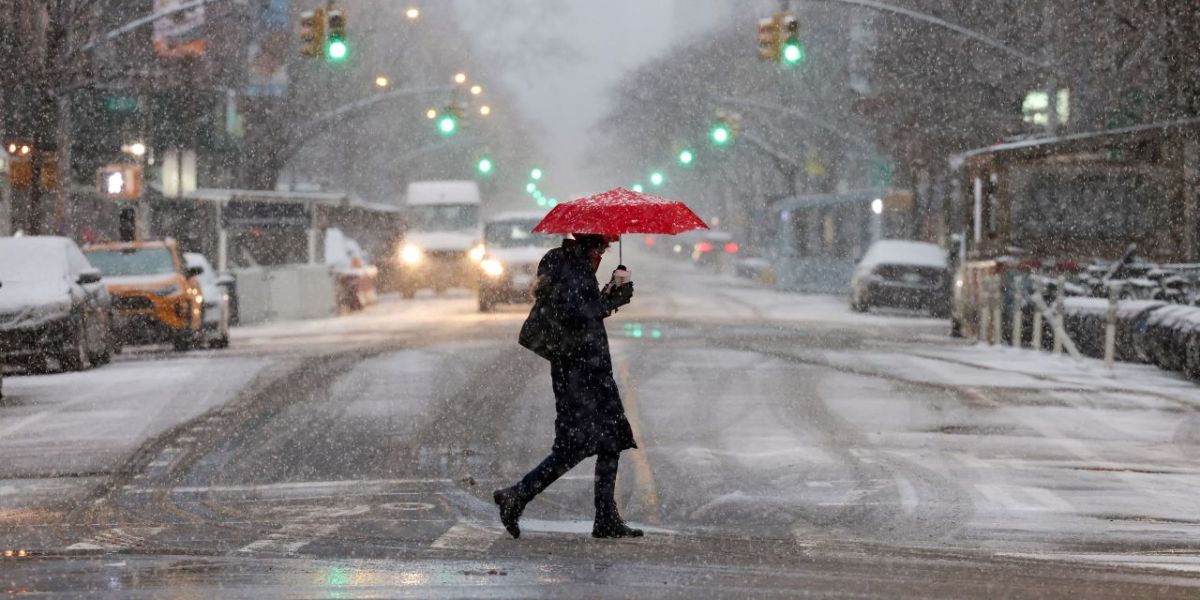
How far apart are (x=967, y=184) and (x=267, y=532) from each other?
901 inches

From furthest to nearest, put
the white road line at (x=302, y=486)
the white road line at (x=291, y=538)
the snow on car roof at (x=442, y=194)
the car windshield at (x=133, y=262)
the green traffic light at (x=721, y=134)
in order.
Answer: the snow on car roof at (x=442, y=194) < the green traffic light at (x=721, y=134) < the car windshield at (x=133, y=262) < the white road line at (x=302, y=486) < the white road line at (x=291, y=538)

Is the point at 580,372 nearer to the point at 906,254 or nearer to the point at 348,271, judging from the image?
the point at 348,271

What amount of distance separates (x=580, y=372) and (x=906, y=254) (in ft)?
105

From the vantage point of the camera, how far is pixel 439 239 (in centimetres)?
4906

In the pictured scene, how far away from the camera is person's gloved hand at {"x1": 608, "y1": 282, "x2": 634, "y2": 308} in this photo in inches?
328

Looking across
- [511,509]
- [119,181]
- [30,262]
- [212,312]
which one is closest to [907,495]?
[511,509]

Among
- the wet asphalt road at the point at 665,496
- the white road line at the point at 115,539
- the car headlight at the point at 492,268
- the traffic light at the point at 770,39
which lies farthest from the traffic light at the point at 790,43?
the white road line at the point at 115,539

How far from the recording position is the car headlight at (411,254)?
157ft

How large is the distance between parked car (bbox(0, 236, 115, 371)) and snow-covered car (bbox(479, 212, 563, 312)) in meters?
13.4

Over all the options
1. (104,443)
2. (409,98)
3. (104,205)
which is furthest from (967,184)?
(409,98)

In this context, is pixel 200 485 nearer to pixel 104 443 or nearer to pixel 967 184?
pixel 104 443

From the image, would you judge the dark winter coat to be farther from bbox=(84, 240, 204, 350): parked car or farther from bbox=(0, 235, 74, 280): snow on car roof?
bbox=(84, 240, 204, 350): parked car

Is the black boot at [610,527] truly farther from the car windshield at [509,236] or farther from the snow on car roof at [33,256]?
the car windshield at [509,236]

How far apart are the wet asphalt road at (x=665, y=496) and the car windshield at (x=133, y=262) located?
308 inches
